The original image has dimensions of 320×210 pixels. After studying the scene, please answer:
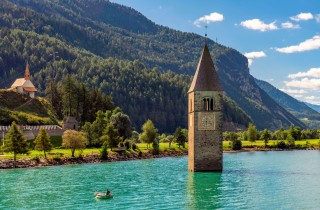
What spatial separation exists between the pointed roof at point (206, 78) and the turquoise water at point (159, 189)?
14047mm

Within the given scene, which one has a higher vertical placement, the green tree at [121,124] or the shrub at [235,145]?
the green tree at [121,124]

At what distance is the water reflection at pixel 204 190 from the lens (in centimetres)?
4988

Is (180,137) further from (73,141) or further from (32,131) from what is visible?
(73,141)

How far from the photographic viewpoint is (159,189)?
6038 centimetres

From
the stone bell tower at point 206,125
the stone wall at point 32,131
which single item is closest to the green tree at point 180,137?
the stone wall at point 32,131

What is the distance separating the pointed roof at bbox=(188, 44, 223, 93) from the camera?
246ft

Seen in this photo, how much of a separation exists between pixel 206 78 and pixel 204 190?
22893mm

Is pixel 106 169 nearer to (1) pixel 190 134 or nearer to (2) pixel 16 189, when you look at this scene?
(1) pixel 190 134

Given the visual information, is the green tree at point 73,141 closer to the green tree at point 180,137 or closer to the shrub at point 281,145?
the green tree at point 180,137

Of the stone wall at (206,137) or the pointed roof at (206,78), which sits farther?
the pointed roof at (206,78)

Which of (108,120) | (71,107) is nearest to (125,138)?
(108,120)

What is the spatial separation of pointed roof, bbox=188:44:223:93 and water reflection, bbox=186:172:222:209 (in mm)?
13878

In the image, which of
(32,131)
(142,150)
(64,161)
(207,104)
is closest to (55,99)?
(32,131)

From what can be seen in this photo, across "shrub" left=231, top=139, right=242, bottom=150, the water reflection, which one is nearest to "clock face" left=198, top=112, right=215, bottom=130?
the water reflection
